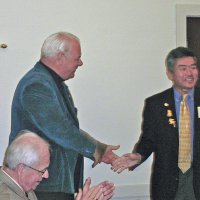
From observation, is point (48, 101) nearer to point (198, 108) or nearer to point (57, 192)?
point (57, 192)

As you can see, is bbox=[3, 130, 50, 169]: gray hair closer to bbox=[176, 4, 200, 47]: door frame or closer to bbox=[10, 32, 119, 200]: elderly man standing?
bbox=[10, 32, 119, 200]: elderly man standing

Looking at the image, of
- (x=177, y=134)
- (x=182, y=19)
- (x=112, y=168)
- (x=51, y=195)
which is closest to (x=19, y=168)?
(x=51, y=195)

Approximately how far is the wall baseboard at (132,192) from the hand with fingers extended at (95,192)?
5.96ft

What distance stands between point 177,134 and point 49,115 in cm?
88

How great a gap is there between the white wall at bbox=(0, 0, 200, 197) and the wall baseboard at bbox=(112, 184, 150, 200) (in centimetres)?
4

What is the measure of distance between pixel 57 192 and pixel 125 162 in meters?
0.66

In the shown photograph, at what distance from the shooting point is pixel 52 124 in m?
2.44

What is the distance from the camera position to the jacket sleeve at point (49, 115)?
2439 mm

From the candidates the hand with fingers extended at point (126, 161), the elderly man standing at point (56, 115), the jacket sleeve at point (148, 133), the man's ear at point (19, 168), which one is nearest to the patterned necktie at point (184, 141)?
the jacket sleeve at point (148, 133)

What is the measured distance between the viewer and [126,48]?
421 centimetres

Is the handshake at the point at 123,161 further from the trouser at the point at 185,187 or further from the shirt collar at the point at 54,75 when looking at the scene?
the shirt collar at the point at 54,75

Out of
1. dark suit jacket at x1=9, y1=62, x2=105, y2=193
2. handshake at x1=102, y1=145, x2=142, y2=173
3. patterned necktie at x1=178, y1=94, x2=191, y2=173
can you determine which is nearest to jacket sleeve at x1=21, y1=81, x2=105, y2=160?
dark suit jacket at x1=9, y1=62, x2=105, y2=193

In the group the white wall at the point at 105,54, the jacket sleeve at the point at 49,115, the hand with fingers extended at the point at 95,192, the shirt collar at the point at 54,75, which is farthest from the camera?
the white wall at the point at 105,54

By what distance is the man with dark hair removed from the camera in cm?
290
